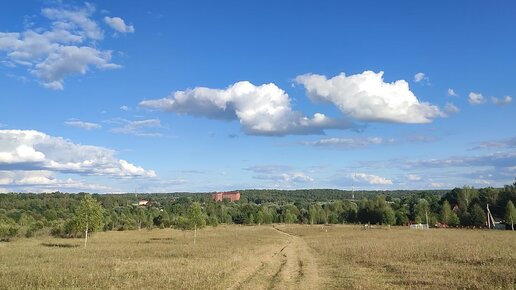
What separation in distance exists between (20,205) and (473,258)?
182367mm

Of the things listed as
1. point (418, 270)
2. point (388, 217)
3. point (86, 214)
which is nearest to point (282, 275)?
point (418, 270)

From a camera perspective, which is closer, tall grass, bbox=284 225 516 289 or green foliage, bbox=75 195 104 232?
tall grass, bbox=284 225 516 289

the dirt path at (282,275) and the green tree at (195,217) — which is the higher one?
the green tree at (195,217)

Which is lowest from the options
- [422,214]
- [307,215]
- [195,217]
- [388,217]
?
[307,215]

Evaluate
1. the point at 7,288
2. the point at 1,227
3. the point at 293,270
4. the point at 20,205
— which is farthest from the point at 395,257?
the point at 20,205

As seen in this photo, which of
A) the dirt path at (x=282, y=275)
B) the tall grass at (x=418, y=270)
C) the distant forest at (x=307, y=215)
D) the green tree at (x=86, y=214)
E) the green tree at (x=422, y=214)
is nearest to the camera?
the tall grass at (x=418, y=270)

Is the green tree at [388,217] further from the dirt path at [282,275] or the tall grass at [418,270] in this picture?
the dirt path at [282,275]

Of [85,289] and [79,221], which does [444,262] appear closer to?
[85,289]

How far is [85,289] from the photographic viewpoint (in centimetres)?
2252

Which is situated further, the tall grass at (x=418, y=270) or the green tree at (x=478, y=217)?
the green tree at (x=478, y=217)

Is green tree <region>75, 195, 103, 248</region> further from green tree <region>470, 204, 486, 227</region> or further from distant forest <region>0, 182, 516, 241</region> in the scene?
green tree <region>470, 204, 486, 227</region>

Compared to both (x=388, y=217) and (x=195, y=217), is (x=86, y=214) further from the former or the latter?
(x=388, y=217)

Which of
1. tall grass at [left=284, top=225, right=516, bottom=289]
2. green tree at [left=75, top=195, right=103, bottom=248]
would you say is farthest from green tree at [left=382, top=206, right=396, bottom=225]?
tall grass at [left=284, top=225, right=516, bottom=289]

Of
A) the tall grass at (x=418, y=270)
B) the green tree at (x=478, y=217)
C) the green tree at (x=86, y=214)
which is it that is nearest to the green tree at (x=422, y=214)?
the green tree at (x=478, y=217)
